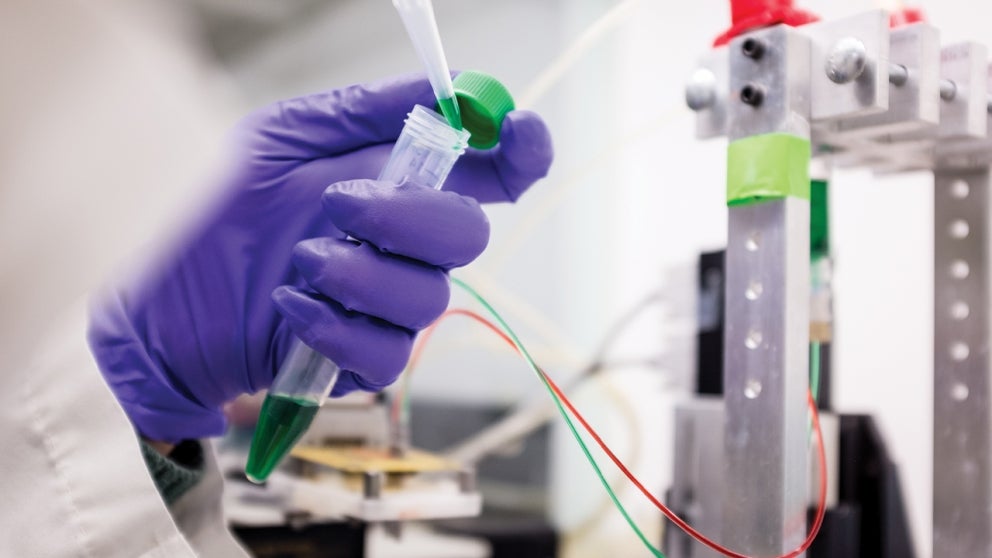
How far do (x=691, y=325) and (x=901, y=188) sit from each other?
1.13 ft

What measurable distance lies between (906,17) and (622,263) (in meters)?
0.92

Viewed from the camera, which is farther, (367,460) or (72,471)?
(367,460)

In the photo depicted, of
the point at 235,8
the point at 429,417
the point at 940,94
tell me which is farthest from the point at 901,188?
the point at 235,8

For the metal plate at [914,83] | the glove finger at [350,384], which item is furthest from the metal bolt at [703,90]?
the glove finger at [350,384]

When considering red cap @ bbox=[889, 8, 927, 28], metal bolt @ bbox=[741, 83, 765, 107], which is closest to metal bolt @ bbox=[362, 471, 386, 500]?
metal bolt @ bbox=[741, 83, 765, 107]

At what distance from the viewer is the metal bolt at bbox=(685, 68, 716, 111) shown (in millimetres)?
581

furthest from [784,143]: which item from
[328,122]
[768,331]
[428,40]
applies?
[328,122]

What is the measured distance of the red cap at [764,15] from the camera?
1.82 ft

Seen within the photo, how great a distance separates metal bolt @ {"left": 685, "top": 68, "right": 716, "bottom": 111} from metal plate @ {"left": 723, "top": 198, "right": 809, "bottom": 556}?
9 cm

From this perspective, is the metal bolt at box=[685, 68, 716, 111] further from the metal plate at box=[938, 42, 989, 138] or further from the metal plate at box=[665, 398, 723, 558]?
the metal plate at box=[665, 398, 723, 558]

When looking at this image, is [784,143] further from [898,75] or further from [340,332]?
[340,332]

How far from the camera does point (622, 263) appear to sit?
1.52 m

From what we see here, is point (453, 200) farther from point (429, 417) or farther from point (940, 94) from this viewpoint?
point (429, 417)

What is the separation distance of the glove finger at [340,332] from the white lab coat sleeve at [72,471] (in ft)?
0.50
